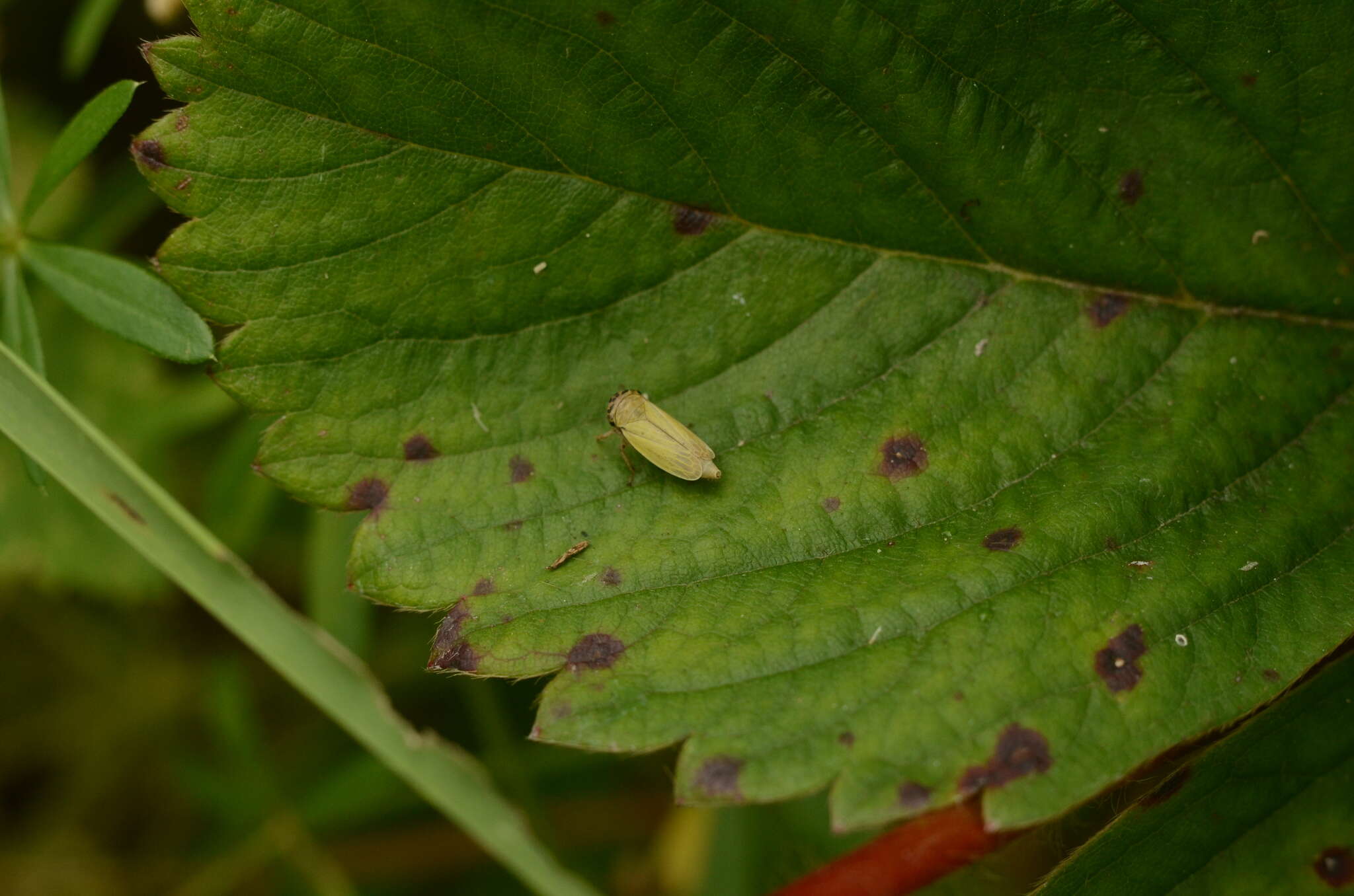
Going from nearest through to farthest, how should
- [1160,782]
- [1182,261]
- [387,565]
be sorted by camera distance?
[1160,782] → [387,565] → [1182,261]

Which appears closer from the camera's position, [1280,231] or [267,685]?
[1280,231]

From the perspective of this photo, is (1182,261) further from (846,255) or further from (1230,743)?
(1230,743)

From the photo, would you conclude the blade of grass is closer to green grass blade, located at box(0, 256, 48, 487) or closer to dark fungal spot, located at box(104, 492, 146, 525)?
dark fungal spot, located at box(104, 492, 146, 525)

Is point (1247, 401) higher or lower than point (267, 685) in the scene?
higher

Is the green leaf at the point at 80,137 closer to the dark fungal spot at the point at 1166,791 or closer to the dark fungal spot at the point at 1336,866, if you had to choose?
the dark fungal spot at the point at 1166,791

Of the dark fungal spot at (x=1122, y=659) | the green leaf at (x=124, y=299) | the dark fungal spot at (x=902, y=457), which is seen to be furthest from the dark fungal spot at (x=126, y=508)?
the dark fungal spot at (x=1122, y=659)

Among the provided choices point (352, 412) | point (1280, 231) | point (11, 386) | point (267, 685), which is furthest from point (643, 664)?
point (267, 685)

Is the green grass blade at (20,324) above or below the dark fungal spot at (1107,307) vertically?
below
